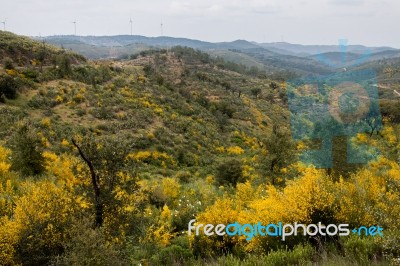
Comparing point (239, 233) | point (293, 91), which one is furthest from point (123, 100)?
point (293, 91)

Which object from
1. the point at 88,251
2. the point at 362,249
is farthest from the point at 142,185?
the point at 362,249

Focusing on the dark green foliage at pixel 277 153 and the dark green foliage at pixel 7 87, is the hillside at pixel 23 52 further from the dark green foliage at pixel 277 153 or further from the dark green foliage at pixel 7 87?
the dark green foliage at pixel 277 153

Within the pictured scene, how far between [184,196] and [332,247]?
390 inches

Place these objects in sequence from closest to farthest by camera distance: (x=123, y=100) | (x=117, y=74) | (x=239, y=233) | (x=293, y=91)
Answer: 1. (x=239, y=233)
2. (x=123, y=100)
3. (x=117, y=74)
4. (x=293, y=91)

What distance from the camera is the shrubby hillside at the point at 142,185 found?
8102mm

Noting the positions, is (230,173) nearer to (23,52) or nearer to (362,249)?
(362,249)

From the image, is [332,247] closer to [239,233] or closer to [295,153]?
[239,233]

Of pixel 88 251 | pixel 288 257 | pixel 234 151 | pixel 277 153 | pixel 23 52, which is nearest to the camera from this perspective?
pixel 88 251

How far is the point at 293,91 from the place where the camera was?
314ft

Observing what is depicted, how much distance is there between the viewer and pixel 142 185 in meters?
19.4

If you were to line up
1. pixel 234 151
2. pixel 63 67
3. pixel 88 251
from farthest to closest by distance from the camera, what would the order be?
pixel 63 67 < pixel 234 151 < pixel 88 251

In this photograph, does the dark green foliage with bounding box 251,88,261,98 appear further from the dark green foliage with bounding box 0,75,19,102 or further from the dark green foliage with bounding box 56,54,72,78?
the dark green foliage with bounding box 0,75,19,102

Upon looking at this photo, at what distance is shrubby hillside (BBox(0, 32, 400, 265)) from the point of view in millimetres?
8102

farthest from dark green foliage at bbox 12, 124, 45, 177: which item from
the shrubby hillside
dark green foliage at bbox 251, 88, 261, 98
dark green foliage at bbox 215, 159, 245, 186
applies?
dark green foliage at bbox 251, 88, 261, 98
